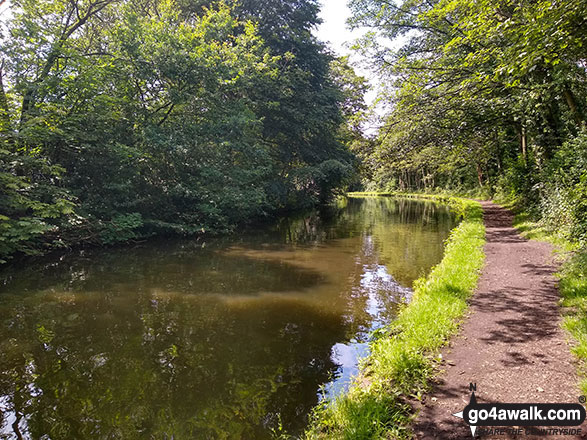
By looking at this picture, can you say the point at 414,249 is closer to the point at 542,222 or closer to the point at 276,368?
the point at 542,222

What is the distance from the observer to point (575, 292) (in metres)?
5.32

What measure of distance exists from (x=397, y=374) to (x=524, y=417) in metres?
1.18

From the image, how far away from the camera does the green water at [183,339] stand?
379 cm

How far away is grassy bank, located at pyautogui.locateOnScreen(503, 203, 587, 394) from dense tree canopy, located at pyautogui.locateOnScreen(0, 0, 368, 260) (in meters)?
11.9

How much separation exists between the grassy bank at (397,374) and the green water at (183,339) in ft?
1.94

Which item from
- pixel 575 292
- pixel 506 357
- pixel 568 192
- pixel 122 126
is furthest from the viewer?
pixel 122 126

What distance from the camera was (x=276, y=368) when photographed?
482cm

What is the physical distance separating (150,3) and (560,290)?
27100 mm

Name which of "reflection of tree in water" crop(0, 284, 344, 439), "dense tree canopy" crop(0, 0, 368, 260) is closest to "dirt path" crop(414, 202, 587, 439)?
"reflection of tree in water" crop(0, 284, 344, 439)

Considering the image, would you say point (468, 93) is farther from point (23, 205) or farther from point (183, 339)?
point (23, 205)

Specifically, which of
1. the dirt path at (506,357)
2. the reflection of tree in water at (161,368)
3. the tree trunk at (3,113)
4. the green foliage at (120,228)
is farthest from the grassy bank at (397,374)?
the tree trunk at (3,113)

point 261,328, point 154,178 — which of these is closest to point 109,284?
point 261,328

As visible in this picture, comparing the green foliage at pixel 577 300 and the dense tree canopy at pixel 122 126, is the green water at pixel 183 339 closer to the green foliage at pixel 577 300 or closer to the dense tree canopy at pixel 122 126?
the dense tree canopy at pixel 122 126

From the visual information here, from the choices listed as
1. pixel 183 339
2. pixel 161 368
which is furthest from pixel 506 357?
pixel 183 339
